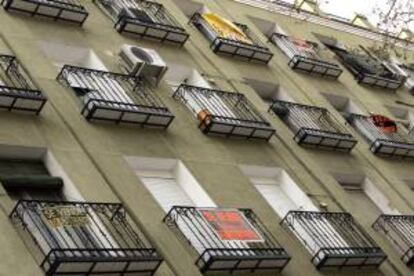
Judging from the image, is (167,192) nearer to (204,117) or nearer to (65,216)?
(204,117)

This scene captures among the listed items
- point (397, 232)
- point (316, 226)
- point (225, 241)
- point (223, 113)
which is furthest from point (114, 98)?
point (397, 232)

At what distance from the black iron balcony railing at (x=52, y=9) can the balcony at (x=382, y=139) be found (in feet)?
29.8

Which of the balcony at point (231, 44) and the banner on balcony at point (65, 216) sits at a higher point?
the balcony at point (231, 44)

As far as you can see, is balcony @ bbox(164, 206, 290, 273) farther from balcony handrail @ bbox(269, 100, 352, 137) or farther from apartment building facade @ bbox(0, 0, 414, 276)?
balcony handrail @ bbox(269, 100, 352, 137)

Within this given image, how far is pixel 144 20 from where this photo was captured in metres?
20.4

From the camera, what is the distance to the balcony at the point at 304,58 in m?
24.1

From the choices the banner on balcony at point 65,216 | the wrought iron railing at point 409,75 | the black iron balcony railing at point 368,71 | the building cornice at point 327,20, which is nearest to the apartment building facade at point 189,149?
the banner on balcony at point 65,216

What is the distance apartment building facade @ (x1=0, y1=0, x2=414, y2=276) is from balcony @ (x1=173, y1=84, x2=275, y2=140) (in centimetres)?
5

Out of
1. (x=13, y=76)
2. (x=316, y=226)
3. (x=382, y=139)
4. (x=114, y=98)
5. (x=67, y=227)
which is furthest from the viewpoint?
(x=382, y=139)

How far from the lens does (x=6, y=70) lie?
15.5 metres

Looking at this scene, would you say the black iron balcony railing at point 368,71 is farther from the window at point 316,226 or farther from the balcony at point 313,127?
the window at point 316,226

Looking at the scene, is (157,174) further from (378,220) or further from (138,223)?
(378,220)

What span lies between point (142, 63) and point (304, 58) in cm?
781

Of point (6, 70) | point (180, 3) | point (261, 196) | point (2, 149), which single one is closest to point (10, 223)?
point (2, 149)
